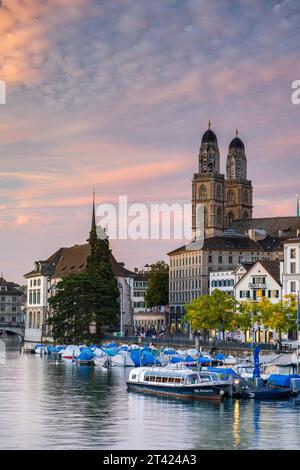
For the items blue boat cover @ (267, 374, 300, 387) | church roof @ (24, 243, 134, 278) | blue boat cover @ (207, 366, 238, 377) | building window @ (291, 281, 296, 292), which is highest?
church roof @ (24, 243, 134, 278)

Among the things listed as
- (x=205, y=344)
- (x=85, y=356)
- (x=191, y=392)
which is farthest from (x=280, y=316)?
(x=191, y=392)

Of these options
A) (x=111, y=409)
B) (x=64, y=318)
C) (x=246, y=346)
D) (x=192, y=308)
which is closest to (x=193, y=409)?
(x=111, y=409)

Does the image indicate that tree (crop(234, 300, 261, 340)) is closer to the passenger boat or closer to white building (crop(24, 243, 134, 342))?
the passenger boat

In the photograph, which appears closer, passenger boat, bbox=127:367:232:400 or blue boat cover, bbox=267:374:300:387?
passenger boat, bbox=127:367:232:400

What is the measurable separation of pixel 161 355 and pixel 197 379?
3663 centimetres

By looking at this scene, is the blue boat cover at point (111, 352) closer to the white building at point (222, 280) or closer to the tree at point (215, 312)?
the tree at point (215, 312)

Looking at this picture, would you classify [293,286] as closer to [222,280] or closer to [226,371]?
[222,280]

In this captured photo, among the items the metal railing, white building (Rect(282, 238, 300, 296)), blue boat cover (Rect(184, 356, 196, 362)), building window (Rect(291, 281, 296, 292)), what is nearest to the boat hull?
the metal railing

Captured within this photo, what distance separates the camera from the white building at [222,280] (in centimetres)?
15602

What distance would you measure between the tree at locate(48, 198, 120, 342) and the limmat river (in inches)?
2389

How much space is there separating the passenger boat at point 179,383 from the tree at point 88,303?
215 feet

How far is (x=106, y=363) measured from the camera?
4289 inches

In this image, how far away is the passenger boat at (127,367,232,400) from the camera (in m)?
68.6

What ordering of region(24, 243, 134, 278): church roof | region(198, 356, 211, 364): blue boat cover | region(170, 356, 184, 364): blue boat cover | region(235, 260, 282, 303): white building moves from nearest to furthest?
region(198, 356, 211, 364): blue boat cover
region(170, 356, 184, 364): blue boat cover
region(235, 260, 282, 303): white building
region(24, 243, 134, 278): church roof
